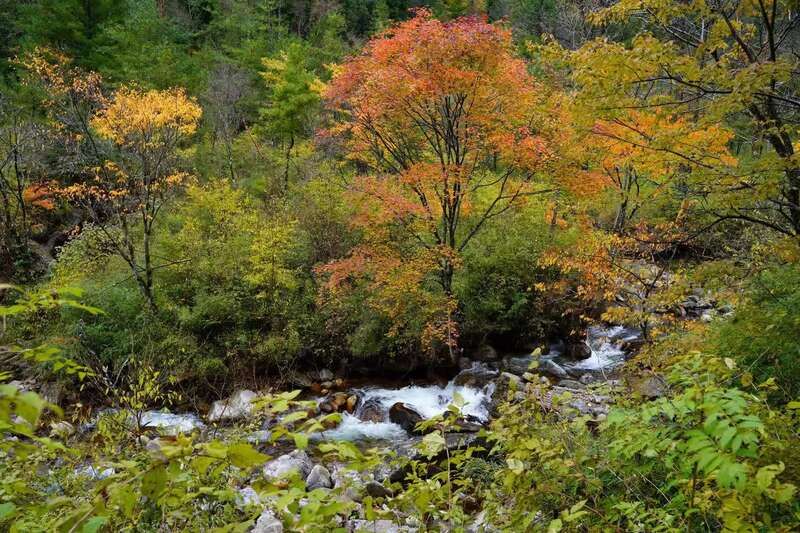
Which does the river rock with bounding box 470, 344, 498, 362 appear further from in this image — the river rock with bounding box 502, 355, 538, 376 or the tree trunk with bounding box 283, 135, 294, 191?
the tree trunk with bounding box 283, 135, 294, 191

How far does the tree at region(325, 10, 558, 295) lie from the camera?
28.9ft

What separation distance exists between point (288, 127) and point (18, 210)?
10372 mm

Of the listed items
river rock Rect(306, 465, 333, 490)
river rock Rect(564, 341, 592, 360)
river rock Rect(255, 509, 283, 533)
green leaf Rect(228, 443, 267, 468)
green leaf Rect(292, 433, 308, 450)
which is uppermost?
green leaf Rect(228, 443, 267, 468)

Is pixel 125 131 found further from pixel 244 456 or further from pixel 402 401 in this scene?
pixel 244 456

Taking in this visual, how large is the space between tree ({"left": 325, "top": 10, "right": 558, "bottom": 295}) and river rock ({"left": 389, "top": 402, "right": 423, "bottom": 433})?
9.67ft

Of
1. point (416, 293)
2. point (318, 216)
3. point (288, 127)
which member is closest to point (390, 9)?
point (288, 127)

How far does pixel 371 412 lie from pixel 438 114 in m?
6.57

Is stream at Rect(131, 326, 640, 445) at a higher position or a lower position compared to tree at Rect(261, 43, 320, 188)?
lower

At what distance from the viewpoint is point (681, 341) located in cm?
593

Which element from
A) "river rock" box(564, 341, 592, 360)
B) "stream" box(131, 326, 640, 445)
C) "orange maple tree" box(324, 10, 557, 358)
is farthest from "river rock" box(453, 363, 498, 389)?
"river rock" box(564, 341, 592, 360)

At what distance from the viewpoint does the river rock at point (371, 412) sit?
383 inches

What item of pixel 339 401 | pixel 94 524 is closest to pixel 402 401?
pixel 339 401

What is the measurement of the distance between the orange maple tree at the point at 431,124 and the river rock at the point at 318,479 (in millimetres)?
4039

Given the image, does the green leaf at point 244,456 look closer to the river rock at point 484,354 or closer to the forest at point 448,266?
the forest at point 448,266
